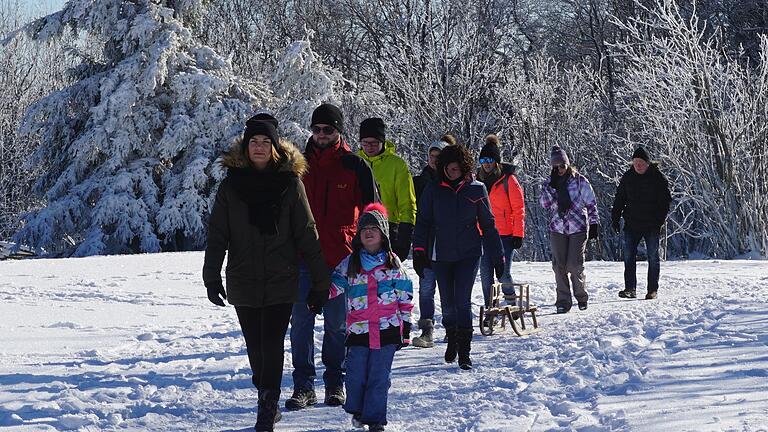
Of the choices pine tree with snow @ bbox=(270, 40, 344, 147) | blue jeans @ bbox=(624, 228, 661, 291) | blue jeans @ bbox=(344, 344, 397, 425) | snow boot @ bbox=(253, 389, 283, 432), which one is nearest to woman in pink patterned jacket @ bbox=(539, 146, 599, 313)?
blue jeans @ bbox=(624, 228, 661, 291)

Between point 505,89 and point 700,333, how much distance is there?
2095 cm

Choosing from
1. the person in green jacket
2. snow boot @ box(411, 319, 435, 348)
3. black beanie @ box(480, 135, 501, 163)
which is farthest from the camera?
black beanie @ box(480, 135, 501, 163)

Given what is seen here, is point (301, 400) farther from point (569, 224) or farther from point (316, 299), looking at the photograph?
point (569, 224)

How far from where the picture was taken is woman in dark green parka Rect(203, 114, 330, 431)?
17.2 feet

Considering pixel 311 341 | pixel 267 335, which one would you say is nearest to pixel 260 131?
pixel 267 335

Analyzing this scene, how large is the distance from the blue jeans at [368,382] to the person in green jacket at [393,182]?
6.09 ft

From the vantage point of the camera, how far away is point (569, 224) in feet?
34.3

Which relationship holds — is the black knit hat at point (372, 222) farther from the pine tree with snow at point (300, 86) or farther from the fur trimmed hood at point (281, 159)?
the pine tree with snow at point (300, 86)

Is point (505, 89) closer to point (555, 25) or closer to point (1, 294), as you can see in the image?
point (555, 25)

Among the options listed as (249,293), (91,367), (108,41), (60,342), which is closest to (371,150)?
(249,293)

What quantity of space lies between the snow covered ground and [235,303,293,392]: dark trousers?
1.17 ft

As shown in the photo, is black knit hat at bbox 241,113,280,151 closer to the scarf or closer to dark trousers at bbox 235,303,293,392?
the scarf

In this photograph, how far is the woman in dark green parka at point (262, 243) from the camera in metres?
5.25

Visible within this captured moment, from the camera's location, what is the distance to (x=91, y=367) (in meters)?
7.28
